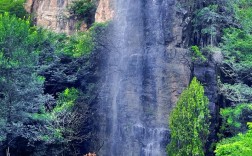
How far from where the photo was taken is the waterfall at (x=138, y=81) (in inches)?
675

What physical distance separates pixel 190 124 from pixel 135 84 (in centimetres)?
395

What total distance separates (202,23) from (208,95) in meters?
3.46

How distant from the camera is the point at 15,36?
16.6 metres

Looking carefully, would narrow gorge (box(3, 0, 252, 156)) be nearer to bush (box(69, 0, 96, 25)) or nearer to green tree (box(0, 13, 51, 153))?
green tree (box(0, 13, 51, 153))

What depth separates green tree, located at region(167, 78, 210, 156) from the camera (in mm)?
14906

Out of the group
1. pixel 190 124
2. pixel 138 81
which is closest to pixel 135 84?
pixel 138 81

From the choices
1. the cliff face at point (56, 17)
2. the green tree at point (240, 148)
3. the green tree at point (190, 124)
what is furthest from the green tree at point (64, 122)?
the green tree at point (240, 148)

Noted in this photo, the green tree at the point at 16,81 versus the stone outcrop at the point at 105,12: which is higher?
the stone outcrop at the point at 105,12

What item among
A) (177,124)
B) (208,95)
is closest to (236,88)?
(208,95)

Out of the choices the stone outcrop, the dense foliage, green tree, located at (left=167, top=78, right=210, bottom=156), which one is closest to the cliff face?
the dense foliage

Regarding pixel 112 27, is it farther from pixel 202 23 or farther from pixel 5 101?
pixel 5 101

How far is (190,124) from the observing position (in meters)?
15.0

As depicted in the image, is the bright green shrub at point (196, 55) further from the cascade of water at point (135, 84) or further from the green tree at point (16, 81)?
the green tree at point (16, 81)

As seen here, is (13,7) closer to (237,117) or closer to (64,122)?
(64,122)
